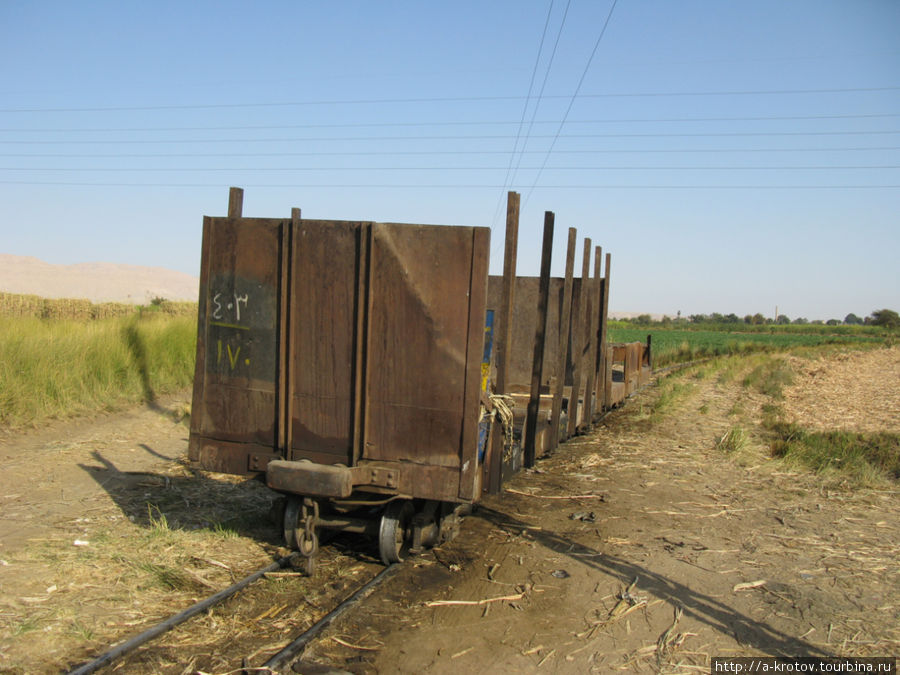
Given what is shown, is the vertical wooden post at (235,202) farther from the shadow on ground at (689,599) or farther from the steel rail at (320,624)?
the shadow on ground at (689,599)

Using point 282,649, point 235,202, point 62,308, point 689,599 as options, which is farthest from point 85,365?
point 62,308

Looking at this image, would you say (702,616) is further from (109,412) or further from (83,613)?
(109,412)

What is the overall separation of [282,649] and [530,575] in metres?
2.16

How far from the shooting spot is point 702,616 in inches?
178

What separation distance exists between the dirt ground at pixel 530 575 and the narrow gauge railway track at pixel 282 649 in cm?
9

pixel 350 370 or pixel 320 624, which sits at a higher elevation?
pixel 350 370

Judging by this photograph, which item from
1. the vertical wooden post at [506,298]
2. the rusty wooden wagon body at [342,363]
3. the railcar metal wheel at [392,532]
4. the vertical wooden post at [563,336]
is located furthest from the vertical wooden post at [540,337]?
the railcar metal wheel at [392,532]

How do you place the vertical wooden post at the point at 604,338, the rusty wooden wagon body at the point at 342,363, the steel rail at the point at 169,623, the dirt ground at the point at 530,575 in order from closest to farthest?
the steel rail at the point at 169,623, the dirt ground at the point at 530,575, the rusty wooden wagon body at the point at 342,363, the vertical wooden post at the point at 604,338

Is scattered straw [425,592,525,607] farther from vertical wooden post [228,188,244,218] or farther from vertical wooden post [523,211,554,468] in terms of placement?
vertical wooden post [228,188,244,218]

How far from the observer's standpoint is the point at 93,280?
112m

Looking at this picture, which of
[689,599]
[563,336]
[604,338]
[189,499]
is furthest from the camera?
[604,338]

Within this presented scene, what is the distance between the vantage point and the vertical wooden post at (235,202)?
5.38 meters

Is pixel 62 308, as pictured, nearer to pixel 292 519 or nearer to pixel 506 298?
pixel 292 519

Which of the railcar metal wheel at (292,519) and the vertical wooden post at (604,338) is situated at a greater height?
the vertical wooden post at (604,338)
